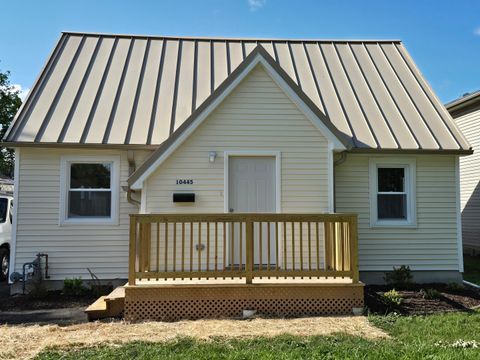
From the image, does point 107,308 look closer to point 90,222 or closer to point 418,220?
point 90,222

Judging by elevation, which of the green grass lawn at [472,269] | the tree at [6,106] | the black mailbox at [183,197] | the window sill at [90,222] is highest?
the tree at [6,106]

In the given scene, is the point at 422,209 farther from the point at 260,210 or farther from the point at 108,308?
the point at 108,308

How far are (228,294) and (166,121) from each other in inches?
166

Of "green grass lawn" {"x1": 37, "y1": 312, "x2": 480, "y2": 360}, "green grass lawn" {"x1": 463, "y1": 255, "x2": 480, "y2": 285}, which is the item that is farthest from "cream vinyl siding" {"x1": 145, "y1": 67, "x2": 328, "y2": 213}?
"green grass lawn" {"x1": 463, "y1": 255, "x2": 480, "y2": 285}

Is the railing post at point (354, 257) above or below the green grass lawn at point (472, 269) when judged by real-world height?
above

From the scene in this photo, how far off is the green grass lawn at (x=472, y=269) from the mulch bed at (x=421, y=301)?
170cm

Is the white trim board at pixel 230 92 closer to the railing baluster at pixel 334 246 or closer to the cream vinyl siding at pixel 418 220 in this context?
the cream vinyl siding at pixel 418 220

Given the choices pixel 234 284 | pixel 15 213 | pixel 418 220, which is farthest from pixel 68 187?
pixel 418 220

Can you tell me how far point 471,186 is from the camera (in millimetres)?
14859

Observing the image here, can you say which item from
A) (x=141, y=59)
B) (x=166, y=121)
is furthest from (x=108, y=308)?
(x=141, y=59)

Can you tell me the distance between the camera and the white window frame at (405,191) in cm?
921

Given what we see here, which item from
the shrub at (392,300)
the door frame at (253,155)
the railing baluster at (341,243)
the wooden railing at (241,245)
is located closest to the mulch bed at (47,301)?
the wooden railing at (241,245)

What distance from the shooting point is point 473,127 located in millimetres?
15062

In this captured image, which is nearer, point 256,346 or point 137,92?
point 256,346
